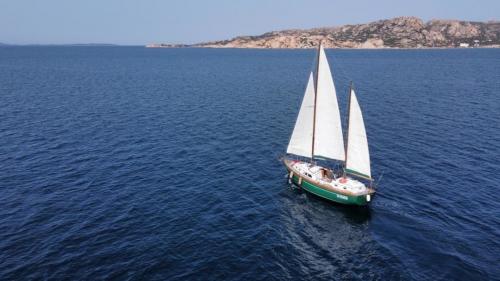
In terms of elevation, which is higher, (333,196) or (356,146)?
(356,146)

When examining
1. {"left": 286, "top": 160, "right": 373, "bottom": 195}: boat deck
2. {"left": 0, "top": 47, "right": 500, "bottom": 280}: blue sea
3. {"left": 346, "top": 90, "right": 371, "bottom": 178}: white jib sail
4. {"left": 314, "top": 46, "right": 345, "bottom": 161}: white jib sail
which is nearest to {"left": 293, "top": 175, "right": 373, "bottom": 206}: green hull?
{"left": 286, "top": 160, "right": 373, "bottom": 195}: boat deck

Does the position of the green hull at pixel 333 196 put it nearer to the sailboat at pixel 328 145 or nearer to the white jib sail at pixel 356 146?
the sailboat at pixel 328 145

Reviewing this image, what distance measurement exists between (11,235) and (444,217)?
4667 centimetres

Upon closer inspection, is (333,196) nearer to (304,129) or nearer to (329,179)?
(329,179)

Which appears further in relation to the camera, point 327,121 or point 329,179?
point 327,121

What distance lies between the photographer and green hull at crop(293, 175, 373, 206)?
1725 inches

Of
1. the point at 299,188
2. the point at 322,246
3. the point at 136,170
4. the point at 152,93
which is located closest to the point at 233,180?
the point at 299,188

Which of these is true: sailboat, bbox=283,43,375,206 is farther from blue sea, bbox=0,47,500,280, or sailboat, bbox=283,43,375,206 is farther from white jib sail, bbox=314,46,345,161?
blue sea, bbox=0,47,500,280

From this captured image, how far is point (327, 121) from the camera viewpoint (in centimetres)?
4981

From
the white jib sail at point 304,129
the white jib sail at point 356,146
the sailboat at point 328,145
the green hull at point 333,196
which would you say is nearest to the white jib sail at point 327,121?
the sailboat at point 328,145

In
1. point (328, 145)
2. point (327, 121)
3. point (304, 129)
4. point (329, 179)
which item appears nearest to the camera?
point (329, 179)

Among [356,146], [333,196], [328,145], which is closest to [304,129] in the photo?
[328,145]

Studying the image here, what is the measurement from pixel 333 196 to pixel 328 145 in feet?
26.4

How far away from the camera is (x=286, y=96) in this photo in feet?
375
